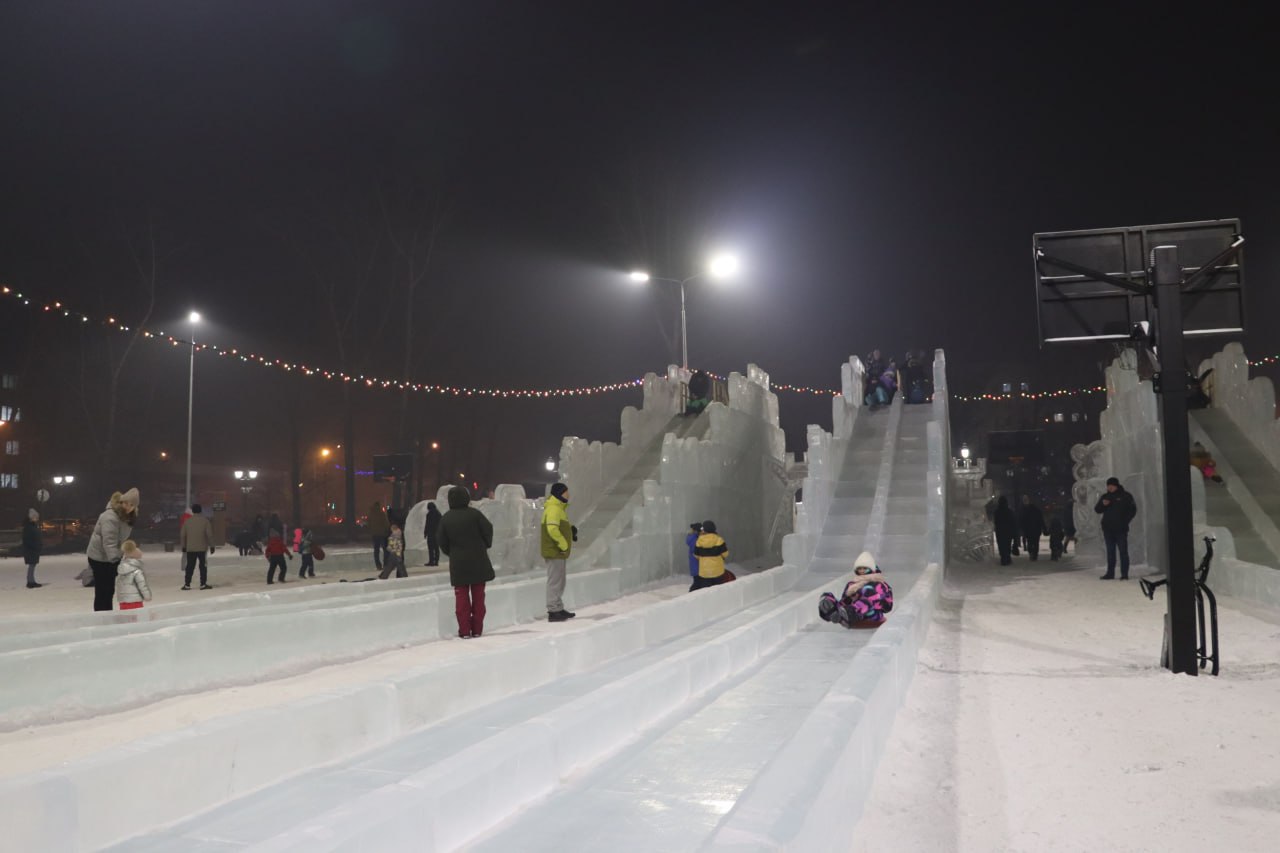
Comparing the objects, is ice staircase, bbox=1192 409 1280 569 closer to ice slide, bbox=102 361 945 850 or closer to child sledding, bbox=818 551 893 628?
child sledding, bbox=818 551 893 628

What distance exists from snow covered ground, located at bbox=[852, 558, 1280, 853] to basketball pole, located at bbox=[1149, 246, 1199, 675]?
13.4 inches

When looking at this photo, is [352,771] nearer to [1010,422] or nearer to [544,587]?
[544,587]

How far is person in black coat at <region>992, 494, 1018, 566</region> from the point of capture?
65.7ft

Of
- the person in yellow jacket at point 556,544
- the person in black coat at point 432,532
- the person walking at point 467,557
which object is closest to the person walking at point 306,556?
the person in black coat at point 432,532

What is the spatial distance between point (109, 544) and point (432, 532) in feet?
30.7

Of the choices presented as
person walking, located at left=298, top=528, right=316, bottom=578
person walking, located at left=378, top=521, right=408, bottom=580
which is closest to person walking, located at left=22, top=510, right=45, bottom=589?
person walking, located at left=298, top=528, right=316, bottom=578

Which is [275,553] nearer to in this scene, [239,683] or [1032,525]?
[239,683]

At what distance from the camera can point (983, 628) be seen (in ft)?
35.6

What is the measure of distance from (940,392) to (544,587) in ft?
45.8

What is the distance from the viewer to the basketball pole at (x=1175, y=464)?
7.39 m

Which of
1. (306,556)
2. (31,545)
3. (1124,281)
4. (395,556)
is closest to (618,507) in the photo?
(395,556)

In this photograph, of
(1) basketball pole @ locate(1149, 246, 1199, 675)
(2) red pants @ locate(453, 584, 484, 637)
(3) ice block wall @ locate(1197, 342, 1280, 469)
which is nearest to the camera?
(1) basketball pole @ locate(1149, 246, 1199, 675)

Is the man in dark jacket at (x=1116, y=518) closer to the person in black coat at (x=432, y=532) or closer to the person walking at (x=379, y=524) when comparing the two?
the person in black coat at (x=432, y=532)

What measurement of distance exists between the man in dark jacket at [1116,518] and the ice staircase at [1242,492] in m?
1.24
